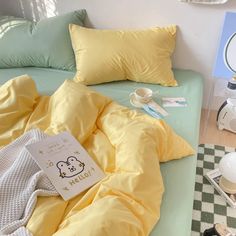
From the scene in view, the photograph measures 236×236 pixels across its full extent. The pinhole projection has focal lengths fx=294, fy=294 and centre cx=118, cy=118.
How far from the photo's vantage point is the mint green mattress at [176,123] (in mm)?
987

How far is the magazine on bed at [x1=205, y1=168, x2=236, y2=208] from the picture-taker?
1350 millimetres

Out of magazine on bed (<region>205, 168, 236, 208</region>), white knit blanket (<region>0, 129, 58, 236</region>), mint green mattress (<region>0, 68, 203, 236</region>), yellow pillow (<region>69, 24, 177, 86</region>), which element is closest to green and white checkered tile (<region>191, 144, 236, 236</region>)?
magazine on bed (<region>205, 168, 236, 208</region>)

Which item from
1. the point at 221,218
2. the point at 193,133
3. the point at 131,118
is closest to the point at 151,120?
the point at 131,118

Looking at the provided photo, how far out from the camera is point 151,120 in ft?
4.03

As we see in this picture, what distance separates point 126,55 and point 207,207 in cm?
90

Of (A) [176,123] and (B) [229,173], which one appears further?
(A) [176,123]

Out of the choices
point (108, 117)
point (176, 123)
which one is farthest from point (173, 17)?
point (108, 117)

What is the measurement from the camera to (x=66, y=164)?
1.05 m

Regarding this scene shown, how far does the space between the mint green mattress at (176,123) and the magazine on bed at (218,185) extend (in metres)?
0.24

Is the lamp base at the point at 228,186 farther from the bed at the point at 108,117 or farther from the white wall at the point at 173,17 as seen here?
the white wall at the point at 173,17

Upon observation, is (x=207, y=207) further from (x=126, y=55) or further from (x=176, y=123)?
(x=126, y=55)

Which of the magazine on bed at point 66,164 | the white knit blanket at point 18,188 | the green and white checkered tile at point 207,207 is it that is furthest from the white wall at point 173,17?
the white knit blanket at point 18,188

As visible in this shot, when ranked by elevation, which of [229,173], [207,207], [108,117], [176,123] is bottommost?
[207,207]

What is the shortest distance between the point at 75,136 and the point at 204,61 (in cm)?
105
